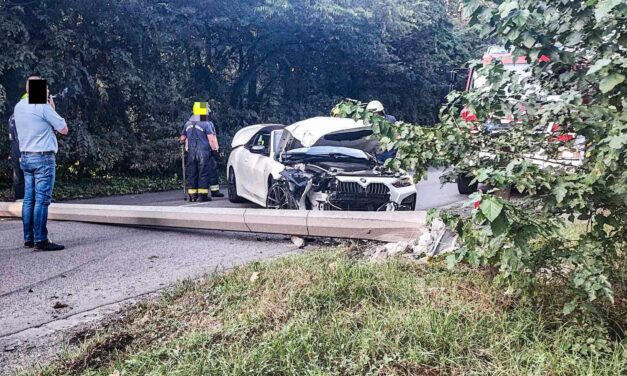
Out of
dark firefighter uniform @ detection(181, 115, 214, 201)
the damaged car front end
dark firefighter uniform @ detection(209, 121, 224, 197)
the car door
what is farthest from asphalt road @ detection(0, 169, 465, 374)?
dark firefighter uniform @ detection(209, 121, 224, 197)

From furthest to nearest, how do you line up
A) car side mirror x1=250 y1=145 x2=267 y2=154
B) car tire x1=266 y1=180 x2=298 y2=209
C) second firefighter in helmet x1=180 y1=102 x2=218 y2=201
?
second firefighter in helmet x1=180 y1=102 x2=218 y2=201 < car side mirror x1=250 y1=145 x2=267 y2=154 < car tire x1=266 y1=180 x2=298 y2=209

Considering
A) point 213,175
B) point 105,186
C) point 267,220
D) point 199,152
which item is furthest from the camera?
point 105,186

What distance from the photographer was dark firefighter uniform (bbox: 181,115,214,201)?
32.6 feet

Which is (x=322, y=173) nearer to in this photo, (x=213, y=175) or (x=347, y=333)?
(x=347, y=333)

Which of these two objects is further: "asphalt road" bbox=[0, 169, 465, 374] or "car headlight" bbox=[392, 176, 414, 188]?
"car headlight" bbox=[392, 176, 414, 188]

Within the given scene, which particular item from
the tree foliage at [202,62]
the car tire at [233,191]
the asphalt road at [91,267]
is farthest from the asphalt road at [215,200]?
the asphalt road at [91,267]

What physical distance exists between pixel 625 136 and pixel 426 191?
9313 mm

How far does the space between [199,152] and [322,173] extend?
3.79m

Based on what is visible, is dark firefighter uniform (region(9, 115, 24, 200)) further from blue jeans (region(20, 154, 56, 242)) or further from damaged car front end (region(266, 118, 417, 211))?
damaged car front end (region(266, 118, 417, 211))

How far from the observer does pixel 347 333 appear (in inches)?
123

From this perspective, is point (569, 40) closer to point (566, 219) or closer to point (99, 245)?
point (566, 219)

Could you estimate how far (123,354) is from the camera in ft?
10.1

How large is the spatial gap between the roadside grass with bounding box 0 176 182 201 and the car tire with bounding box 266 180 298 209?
19.0 ft

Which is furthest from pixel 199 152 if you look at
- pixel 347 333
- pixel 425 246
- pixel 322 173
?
pixel 347 333
